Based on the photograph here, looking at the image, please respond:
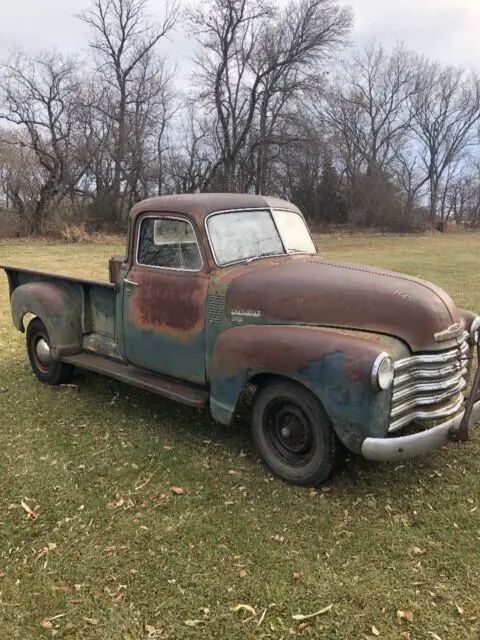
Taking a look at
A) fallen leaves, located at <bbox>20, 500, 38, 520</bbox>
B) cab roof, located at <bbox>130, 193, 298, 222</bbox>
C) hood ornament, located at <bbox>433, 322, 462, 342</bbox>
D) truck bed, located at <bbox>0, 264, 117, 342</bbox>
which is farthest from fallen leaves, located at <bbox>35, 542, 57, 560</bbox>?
hood ornament, located at <bbox>433, 322, 462, 342</bbox>

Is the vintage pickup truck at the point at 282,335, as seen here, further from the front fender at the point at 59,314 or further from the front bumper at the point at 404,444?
the front fender at the point at 59,314

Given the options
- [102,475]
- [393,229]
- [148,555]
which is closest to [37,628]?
[148,555]

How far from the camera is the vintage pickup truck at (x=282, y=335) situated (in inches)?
130

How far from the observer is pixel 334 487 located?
3646 millimetres

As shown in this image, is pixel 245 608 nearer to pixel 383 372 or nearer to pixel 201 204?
pixel 383 372

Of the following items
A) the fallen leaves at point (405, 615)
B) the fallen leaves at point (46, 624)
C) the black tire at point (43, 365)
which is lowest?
the fallen leaves at point (46, 624)

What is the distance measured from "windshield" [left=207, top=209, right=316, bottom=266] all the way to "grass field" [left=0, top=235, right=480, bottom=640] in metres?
1.44

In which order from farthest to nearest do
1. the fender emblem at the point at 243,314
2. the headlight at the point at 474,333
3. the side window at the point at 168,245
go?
the side window at the point at 168,245 < the headlight at the point at 474,333 < the fender emblem at the point at 243,314

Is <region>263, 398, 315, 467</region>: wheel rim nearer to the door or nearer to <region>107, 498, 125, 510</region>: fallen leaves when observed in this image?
the door

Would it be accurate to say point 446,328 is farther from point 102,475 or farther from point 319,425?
point 102,475

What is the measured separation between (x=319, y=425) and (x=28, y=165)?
1131 inches

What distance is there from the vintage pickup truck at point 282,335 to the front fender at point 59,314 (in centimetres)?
20

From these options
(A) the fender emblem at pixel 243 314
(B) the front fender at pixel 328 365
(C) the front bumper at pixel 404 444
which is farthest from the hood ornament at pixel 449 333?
(A) the fender emblem at pixel 243 314

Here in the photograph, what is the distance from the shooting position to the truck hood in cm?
344
